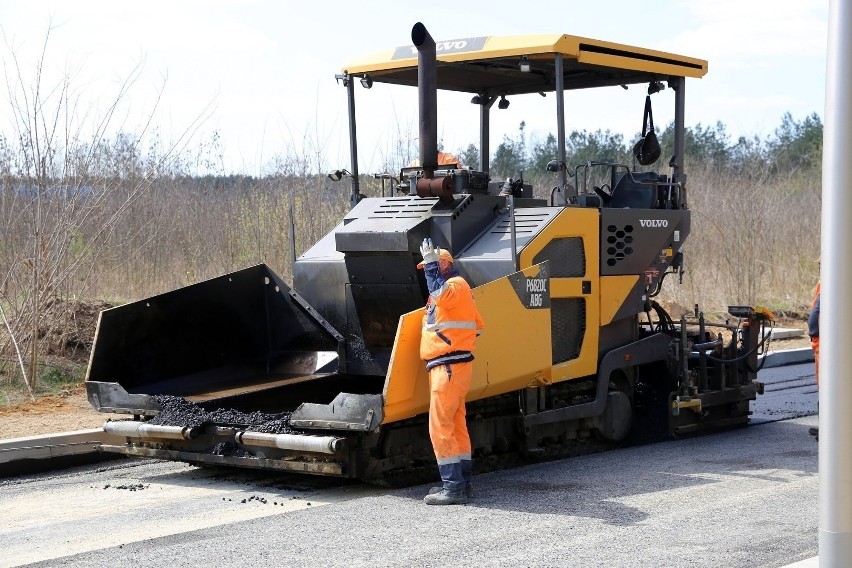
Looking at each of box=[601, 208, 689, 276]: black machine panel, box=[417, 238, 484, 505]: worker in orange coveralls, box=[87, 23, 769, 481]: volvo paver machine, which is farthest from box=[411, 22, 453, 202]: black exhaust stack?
box=[417, 238, 484, 505]: worker in orange coveralls

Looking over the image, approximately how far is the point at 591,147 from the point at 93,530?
31.6 ft

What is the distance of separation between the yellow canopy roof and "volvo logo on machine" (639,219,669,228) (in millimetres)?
1125

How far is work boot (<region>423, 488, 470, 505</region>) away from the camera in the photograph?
6.92 m

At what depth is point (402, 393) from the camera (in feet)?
23.4

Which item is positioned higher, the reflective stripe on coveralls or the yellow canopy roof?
the yellow canopy roof

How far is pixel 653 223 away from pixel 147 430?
395 centimetres

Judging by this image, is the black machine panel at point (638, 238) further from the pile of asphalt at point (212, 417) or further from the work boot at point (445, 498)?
the pile of asphalt at point (212, 417)

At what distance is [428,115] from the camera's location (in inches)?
325

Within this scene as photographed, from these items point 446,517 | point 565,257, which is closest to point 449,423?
point 446,517

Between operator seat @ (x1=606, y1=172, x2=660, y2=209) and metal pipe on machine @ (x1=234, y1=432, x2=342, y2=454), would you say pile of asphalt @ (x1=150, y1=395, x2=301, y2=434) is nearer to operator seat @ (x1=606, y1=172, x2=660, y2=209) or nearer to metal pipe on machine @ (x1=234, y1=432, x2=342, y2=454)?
metal pipe on machine @ (x1=234, y1=432, x2=342, y2=454)

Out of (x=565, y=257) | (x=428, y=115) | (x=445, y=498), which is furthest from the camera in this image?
(x=565, y=257)

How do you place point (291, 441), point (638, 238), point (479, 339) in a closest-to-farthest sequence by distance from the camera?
point (291, 441)
point (479, 339)
point (638, 238)

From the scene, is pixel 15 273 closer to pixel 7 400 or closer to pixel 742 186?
pixel 7 400

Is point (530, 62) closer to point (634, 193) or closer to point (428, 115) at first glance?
point (428, 115)
